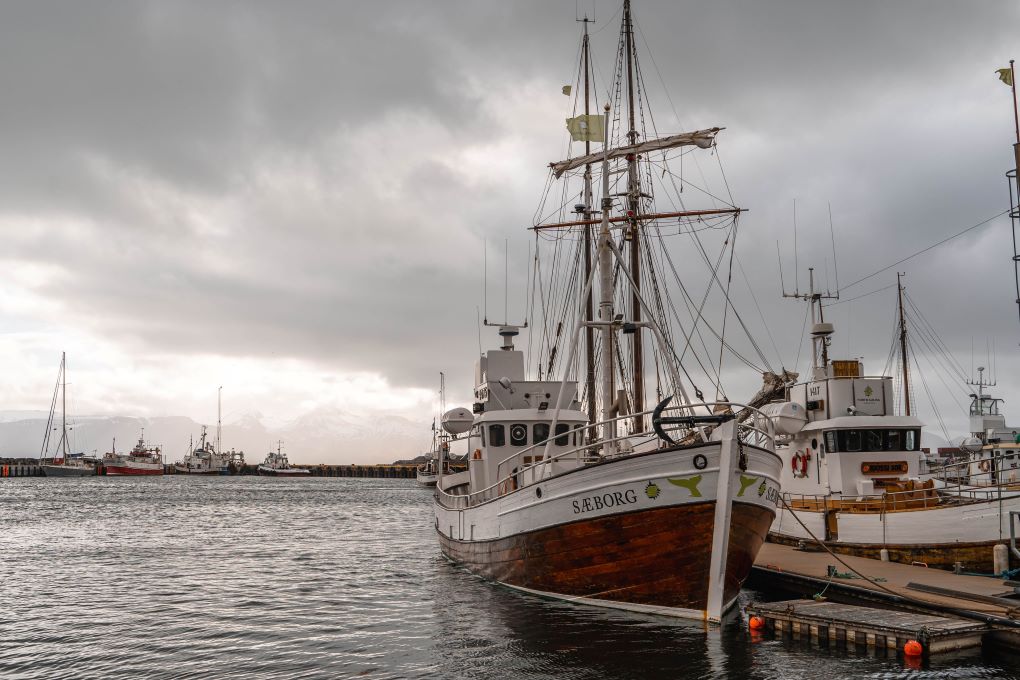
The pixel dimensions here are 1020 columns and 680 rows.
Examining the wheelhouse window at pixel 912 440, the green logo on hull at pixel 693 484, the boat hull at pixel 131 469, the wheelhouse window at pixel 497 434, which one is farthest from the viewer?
the boat hull at pixel 131 469

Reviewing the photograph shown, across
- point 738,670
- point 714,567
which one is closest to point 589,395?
point 714,567

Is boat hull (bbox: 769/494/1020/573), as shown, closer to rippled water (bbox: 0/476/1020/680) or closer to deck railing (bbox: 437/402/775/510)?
deck railing (bbox: 437/402/775/510)

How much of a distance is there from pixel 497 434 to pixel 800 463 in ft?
35.1

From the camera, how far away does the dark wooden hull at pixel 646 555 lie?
15.7 metres

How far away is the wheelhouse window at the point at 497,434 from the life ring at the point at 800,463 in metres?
10.5

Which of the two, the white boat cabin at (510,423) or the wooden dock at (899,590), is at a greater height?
the white boat cabin at (510,423)

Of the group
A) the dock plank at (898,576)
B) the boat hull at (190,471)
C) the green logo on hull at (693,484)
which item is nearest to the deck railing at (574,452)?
the green logo on hull at (693,484)

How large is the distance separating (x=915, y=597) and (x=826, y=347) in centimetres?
1573

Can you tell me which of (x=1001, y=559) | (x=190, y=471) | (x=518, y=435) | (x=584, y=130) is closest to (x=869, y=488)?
(x=1001, y=559)

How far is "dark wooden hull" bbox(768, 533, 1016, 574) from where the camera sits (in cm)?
1934

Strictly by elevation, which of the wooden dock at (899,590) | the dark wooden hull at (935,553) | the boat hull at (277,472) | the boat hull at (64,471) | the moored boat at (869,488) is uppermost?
the moored boat at (869,488)

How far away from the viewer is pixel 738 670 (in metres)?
13.5

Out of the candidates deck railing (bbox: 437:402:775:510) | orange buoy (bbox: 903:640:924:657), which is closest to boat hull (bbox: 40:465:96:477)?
deck railing (bbox: 437:402:775:510)

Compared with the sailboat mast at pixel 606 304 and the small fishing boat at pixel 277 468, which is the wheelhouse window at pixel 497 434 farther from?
the small fishing boat at pixel 277 468
